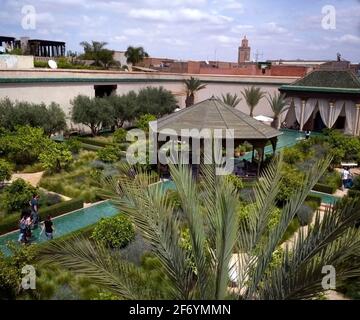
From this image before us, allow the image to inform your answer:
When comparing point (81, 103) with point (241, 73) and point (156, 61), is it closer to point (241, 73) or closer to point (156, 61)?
point (241, 73)

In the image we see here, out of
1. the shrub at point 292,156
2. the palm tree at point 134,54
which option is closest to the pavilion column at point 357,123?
the shrub at point 292,156

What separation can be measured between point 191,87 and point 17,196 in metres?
28.2

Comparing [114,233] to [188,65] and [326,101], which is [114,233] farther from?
[188,65]

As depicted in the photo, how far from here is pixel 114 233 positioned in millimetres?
11250

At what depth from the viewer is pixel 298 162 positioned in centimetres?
2159

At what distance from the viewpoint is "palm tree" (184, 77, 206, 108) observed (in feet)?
130

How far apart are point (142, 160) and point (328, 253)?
14.3 meters

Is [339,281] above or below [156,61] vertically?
below

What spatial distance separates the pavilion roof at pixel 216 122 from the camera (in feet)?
60.0

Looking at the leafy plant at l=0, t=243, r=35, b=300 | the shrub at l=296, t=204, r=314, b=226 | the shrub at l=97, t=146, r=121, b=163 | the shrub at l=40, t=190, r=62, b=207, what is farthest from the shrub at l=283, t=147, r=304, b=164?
the leafy plant at l=0, t=243, r=35, b=300

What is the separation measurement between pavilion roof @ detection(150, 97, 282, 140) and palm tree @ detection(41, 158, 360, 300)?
1265 centimetres

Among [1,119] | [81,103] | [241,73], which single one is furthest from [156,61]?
[1,119]

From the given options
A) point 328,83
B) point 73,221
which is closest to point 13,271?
point 73,221
